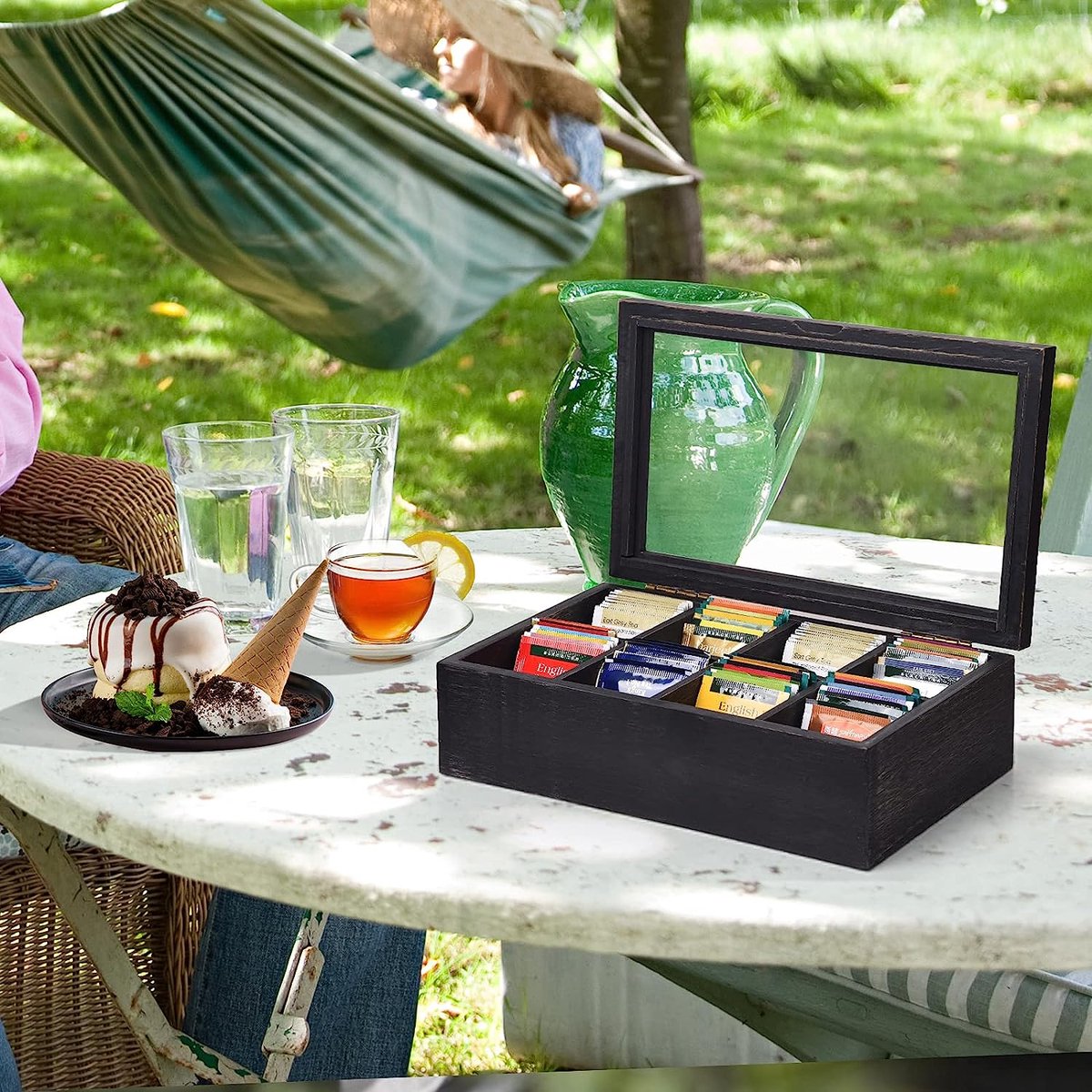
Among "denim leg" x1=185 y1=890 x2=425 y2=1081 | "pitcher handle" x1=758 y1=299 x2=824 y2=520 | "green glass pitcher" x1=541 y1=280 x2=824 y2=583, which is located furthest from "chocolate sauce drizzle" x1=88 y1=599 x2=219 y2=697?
"denim leg" x1=185 y1=890 x2=425 y2=1081

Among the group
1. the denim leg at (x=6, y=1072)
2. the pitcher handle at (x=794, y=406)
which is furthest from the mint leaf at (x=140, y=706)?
the pitcher handle at (x=794, y=406)

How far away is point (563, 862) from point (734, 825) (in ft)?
0.36

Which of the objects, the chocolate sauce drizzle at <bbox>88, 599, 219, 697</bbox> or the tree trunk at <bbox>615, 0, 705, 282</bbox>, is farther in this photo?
the tree trunk at <bbox>615, 0, 705, 282</bbox>

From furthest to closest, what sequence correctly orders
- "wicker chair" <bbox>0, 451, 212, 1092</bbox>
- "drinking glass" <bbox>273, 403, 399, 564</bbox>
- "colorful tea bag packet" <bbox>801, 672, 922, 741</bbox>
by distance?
"wicker chair" <bbox>0, 451, 212, 1092</bbox>
"drinking glass" <bbox>273, 403, 399, 564</bbox>
"colorful tea bag packet" <bbox>801, 672, 922, 741</bbox>

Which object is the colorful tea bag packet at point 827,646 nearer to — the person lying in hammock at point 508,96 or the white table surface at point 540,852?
the white table surface at point 540,852

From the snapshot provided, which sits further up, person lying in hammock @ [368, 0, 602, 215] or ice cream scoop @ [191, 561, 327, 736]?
person lying in hammock @ [368, 0, 602, 215]

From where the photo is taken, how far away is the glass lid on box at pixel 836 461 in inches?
44.3

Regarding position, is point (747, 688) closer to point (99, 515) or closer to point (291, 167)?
point (99, 515)

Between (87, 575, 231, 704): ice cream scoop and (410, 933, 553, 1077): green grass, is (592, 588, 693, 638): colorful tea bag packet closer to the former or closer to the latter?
(87, 575, 231, 704): ice cream scoop

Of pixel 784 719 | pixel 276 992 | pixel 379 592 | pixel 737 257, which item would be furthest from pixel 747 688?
pixel 737 257

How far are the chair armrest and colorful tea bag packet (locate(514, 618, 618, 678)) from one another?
1.00m

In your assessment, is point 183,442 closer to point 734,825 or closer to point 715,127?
point 734,825

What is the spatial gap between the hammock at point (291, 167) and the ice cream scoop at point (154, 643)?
6.57ft

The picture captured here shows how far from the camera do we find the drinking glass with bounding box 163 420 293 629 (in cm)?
135
